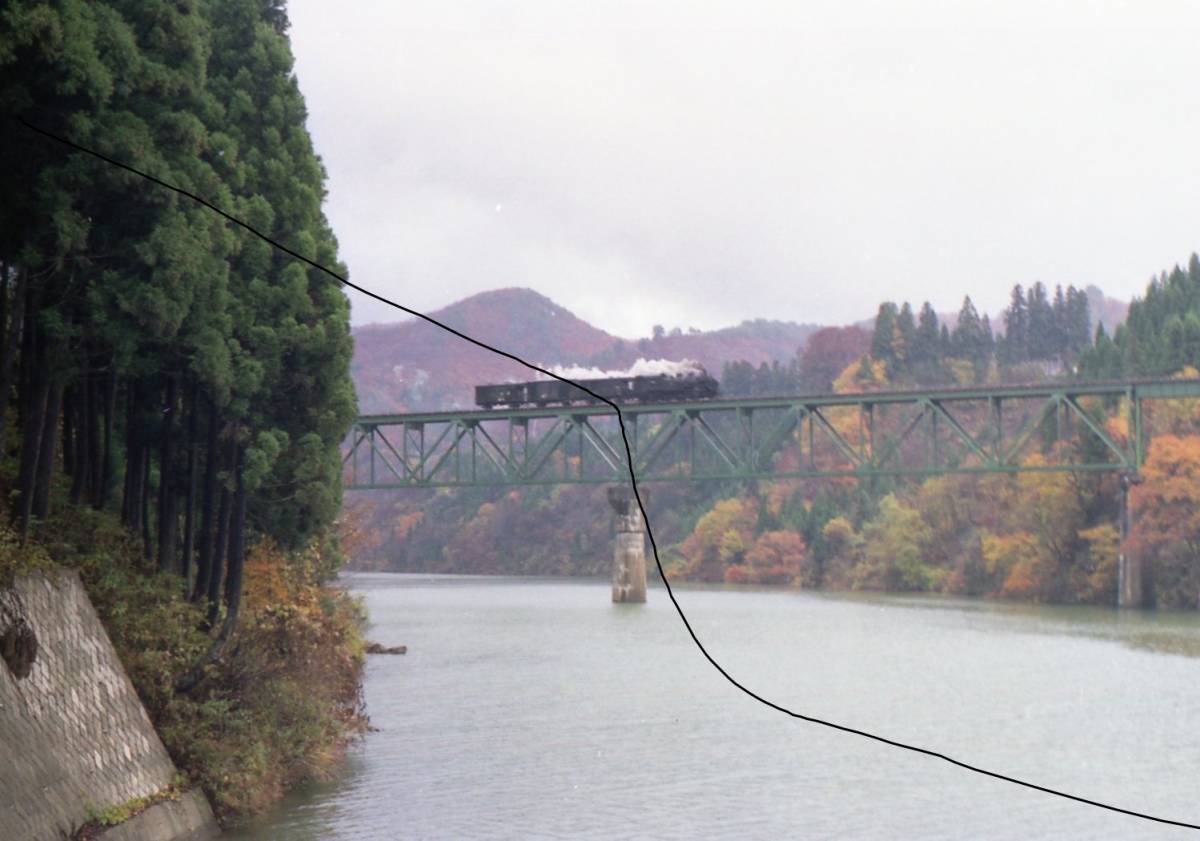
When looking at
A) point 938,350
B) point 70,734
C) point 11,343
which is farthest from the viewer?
point 938,350

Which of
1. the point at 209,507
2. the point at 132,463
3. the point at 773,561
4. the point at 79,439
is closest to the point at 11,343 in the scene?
the point at 79,439

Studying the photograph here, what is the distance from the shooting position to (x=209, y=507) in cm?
2633

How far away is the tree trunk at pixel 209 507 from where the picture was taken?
25.8 metres

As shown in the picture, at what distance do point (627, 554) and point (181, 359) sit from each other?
63.4 m

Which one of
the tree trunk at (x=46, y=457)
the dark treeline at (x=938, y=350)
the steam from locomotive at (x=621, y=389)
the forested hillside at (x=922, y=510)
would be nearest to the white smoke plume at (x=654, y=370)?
the steam from locomotive at (x=621, y=389)

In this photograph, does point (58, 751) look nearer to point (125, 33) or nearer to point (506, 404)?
point (125, 33)

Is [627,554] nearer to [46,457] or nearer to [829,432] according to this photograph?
[829,432]

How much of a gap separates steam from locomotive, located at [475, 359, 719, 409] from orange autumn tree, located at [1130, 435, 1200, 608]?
2072 cm

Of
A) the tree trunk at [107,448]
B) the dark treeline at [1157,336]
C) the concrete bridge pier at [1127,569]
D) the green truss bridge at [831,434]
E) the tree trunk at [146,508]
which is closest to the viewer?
the tree trunk at [107,448]

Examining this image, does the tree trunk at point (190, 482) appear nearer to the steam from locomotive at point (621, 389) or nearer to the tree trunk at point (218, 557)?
the tree trunk at point (218, 557)

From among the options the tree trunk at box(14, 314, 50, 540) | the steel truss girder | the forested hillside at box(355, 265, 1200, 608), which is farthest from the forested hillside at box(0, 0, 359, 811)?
the steel truss girder

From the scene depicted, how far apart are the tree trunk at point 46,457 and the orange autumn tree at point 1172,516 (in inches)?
2414

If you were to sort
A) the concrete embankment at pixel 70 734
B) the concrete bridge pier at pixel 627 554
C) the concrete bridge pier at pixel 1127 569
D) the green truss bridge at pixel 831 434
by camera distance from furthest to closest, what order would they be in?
the concrete bridge pier at pixel 627 554
the concrete bridge pier at pixel 1127 569
the green truss bridge at pixel 831 434
the concrete embankment at pixel 70 734

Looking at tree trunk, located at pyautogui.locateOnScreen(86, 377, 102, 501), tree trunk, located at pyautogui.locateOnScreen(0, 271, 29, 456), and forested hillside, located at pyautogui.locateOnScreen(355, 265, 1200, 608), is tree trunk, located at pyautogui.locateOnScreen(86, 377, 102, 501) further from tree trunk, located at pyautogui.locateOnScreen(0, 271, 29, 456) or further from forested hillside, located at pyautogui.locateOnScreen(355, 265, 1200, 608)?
forested hillside, located at pyautogui.locateOnScreen(355, 265, 1200, 608)
